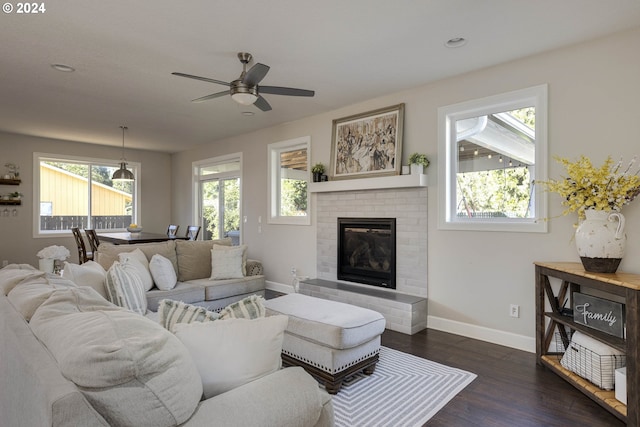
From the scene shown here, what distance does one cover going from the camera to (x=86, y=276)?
100 inches

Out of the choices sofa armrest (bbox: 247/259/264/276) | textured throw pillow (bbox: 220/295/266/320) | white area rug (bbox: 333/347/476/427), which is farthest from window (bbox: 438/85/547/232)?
textured throw pillow (bbox: 220/295/266/320)

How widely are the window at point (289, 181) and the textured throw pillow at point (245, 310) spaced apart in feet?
12.5

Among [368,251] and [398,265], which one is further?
[368,251]

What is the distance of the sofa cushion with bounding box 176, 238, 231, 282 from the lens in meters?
4.45

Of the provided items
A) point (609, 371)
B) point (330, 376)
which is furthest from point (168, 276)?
point (609, 371)

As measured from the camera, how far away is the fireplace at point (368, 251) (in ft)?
14.4

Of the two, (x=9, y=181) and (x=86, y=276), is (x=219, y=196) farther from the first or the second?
(x=86, y=276)

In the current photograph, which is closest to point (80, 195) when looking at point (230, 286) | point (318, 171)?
point (230, 286)

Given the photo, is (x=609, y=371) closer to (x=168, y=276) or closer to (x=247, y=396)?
(x=247, y=396)

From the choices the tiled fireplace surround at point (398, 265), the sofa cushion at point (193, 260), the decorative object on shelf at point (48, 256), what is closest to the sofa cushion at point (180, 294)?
the sofa cushion at point (193, 260)

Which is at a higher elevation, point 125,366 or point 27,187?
point 27,187

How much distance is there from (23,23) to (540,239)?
15.4 feet

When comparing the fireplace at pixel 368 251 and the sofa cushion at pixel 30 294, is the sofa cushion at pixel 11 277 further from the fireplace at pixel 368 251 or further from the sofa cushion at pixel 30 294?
the fireplace at pixel 368 251

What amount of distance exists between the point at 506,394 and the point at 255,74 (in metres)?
3.05
